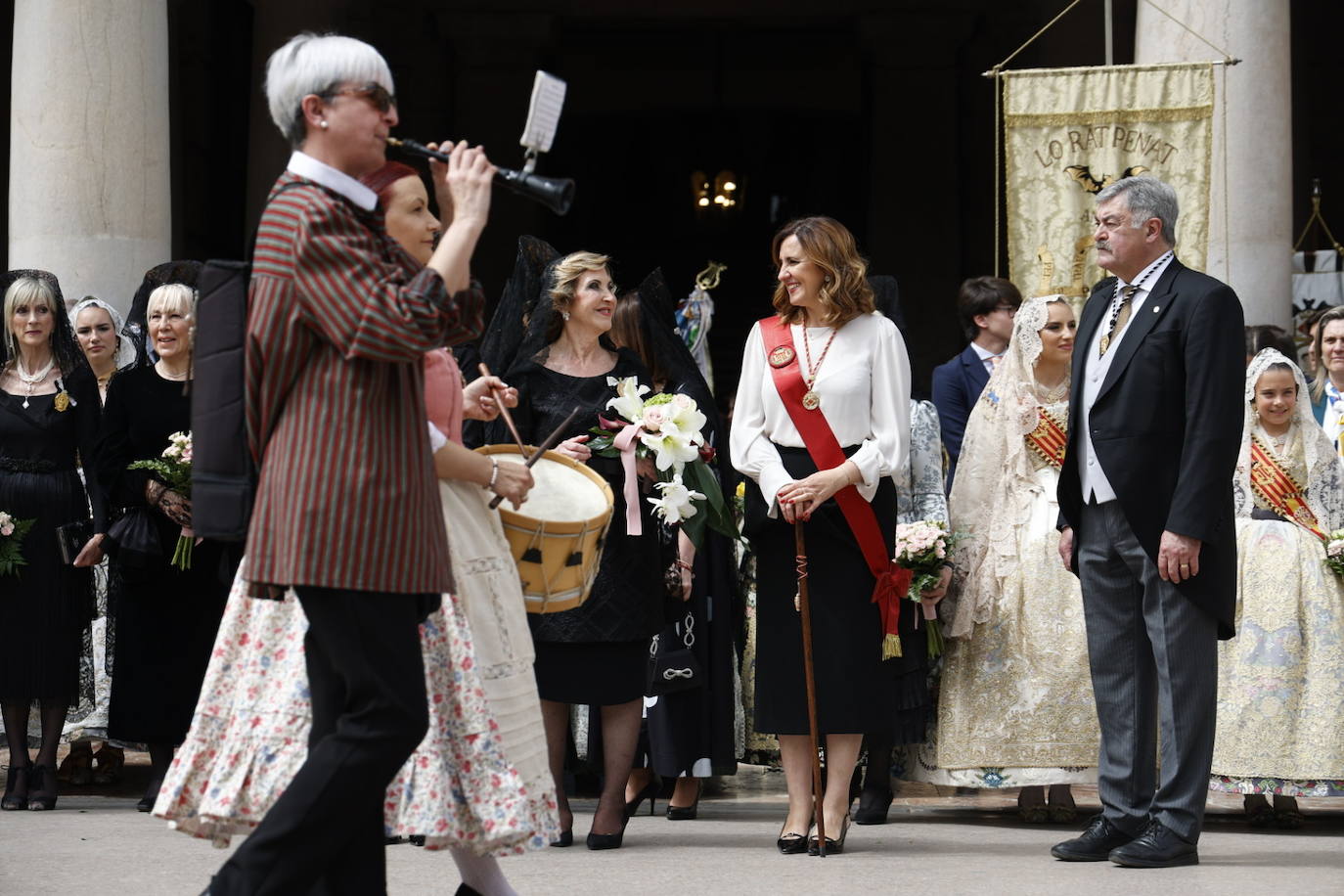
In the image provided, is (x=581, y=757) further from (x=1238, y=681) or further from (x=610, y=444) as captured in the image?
(x=1238, y=681)

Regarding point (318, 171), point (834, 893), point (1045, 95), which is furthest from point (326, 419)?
point (1045, 95)

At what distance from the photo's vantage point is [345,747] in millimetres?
3711

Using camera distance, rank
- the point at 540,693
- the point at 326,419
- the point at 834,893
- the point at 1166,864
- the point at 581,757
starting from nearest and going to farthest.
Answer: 1. the point at 326,419
2. the point at 834,893
3. the point at 1166,864
4. the point at 540,693
5. the point at 581,757

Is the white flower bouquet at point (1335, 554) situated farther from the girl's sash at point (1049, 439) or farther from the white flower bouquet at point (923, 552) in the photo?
the white flower bouquet at point (923, 552)

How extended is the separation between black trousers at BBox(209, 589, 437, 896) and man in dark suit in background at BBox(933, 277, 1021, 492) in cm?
444

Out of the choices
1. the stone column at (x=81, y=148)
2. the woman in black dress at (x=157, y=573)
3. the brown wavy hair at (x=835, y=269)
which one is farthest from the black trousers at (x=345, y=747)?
the stone column at (x=81, y=148)

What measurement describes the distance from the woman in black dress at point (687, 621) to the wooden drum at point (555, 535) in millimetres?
1724

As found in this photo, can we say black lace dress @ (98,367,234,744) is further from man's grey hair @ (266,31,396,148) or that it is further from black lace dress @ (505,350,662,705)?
man's grey hair @ (266,31,396,148)

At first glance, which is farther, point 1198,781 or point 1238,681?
point 1238,681

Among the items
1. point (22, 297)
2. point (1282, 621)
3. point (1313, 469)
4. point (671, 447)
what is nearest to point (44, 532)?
point (22, 297)

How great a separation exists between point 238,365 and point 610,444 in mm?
2553

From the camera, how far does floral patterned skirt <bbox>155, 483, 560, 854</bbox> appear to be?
405 centimetres

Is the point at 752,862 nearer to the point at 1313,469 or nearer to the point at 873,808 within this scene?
the point at 873,808

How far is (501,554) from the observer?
4633 mm
